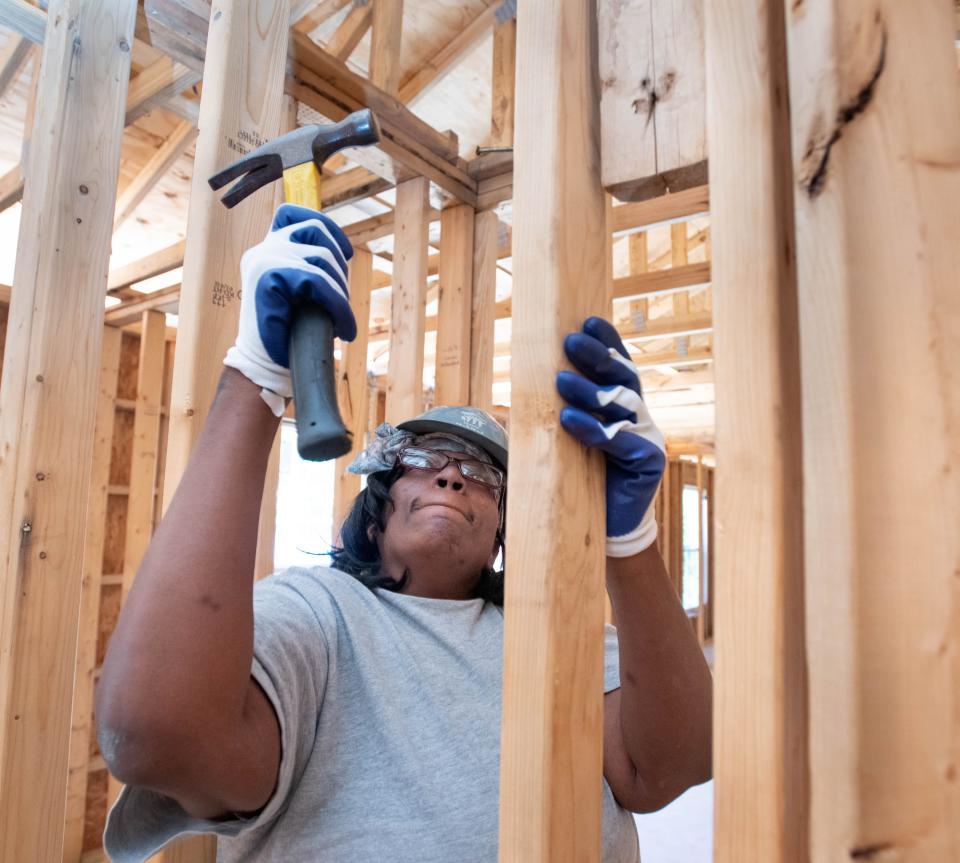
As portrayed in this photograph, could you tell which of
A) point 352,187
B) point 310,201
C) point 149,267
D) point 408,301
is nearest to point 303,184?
Result: point 310,201

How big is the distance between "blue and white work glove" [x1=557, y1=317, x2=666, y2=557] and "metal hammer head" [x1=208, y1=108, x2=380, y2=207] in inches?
18.9

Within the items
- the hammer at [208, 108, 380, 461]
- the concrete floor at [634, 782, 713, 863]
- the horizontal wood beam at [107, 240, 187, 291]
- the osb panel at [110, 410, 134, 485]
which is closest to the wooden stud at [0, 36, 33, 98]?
the horizontal wood beam at [107, 240, 187, 291]

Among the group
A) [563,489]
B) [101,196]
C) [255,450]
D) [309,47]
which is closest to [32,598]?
[255,450]

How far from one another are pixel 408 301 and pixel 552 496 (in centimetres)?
173

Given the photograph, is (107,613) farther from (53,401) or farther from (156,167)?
(53,401)

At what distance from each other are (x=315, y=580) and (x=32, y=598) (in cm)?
50

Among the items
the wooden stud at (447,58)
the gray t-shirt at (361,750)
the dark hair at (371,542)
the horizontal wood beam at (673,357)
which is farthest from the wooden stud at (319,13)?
the horizontal wood beam at (673,357)

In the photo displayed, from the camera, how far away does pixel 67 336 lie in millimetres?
1204

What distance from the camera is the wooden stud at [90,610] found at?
362 cm

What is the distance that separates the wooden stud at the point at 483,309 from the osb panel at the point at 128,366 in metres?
2.97

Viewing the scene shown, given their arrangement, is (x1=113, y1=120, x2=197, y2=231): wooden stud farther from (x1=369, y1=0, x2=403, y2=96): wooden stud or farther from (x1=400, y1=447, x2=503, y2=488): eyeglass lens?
(x1=400, y1=447, x2=503, y2=488): eyeglass lens

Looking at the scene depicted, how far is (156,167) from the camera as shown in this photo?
3215 millimetres

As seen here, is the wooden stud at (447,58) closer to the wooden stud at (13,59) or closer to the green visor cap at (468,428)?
the wooden stud at (13,59)

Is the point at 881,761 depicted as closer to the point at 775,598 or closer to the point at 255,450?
the point at 775,598
